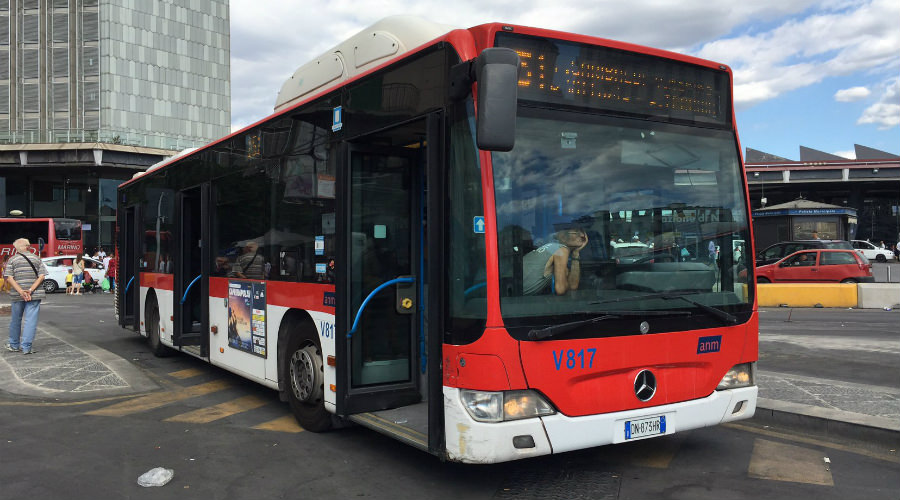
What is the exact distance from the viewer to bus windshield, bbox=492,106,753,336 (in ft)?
15.1

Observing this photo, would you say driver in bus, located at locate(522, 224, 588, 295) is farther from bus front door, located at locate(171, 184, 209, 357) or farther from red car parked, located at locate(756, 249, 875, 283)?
red car parked, located at locate(756, 249, 875, 283)

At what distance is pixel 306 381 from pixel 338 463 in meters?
1.07

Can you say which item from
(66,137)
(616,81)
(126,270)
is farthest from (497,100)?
(66,137)

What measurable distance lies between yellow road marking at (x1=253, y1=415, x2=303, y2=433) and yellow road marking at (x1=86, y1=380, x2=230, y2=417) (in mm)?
1567

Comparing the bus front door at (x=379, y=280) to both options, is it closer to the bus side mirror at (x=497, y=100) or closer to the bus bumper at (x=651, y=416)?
the bus bumper at (x=651, y=416)

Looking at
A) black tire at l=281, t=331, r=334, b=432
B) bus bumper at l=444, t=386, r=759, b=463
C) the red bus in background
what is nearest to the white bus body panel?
black tire at l=281, t=331, r=334, b=432

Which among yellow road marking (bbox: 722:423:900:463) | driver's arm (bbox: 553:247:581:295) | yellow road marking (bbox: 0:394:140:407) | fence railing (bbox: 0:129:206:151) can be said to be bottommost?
yellow road marking (bbox: 722:423:900:463)

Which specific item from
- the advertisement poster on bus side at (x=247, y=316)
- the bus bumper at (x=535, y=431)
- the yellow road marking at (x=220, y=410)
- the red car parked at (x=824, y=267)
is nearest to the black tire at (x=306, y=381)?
the advertisement poster on bus side at (x=247, y=316)

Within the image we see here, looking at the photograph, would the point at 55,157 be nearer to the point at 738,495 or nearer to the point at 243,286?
the point at 243,286

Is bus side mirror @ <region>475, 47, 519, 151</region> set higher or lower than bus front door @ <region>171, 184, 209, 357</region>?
higher

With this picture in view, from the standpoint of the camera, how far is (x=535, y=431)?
4.57 meters

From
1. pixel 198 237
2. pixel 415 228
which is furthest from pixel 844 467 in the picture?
pixel 198 237

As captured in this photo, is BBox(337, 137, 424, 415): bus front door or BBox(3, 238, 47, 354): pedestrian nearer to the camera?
BBox(337, 137, 424, 415): bus front door

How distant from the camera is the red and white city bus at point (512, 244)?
4562 millimetres
